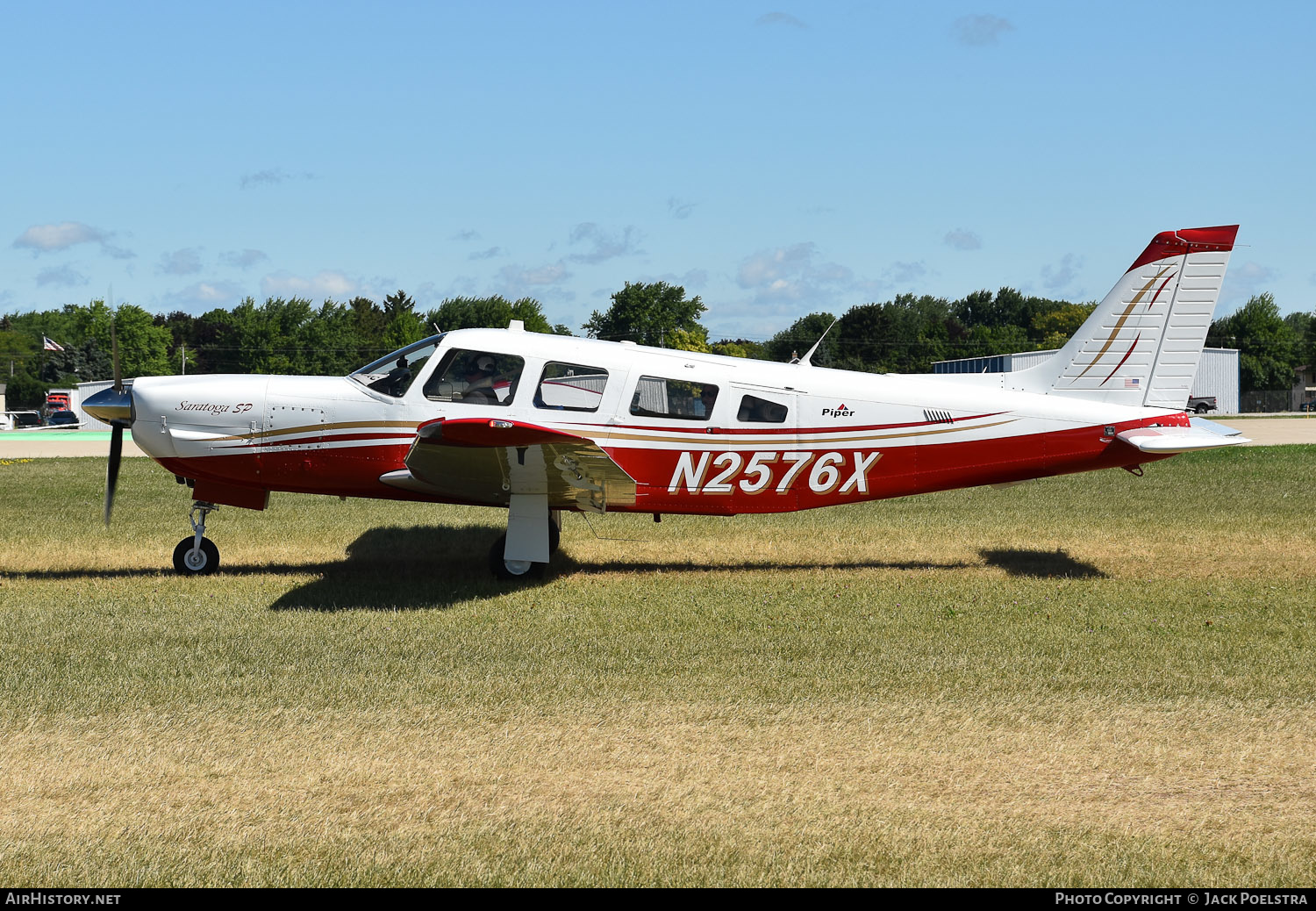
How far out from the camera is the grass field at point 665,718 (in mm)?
4234

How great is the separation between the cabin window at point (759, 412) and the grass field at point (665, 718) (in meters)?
1.60

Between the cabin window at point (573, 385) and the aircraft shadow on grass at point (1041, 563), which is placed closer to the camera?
the cabin window at point (573, 385)

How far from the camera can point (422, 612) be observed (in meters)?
8.74

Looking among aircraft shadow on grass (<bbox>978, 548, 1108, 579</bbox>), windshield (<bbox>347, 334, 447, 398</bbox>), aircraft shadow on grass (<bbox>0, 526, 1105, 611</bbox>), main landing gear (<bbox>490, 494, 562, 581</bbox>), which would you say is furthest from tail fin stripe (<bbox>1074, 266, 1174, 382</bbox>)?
windshield (<bbox>347, 334, 447, 398</bbox>)

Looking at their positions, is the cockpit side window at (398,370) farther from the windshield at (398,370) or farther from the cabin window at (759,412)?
the cabin window at (759,412)

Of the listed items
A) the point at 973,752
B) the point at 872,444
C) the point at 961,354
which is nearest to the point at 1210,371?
the point at 961,354

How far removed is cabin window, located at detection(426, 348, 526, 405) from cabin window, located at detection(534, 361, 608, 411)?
310 mm

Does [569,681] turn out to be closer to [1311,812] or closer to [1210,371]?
[1311,812]

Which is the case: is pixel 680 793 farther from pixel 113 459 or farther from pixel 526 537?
pixel 113 459

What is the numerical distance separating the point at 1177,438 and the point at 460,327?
68.5 m

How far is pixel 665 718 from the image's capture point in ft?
19.7

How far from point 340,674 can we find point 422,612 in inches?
75.0

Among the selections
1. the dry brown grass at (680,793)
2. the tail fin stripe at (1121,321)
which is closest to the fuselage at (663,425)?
the tail fin stripe at (1121,321)

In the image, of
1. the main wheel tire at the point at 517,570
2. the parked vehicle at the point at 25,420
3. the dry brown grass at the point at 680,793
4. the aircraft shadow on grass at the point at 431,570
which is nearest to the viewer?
the dry brown grass at the point at 680,793
